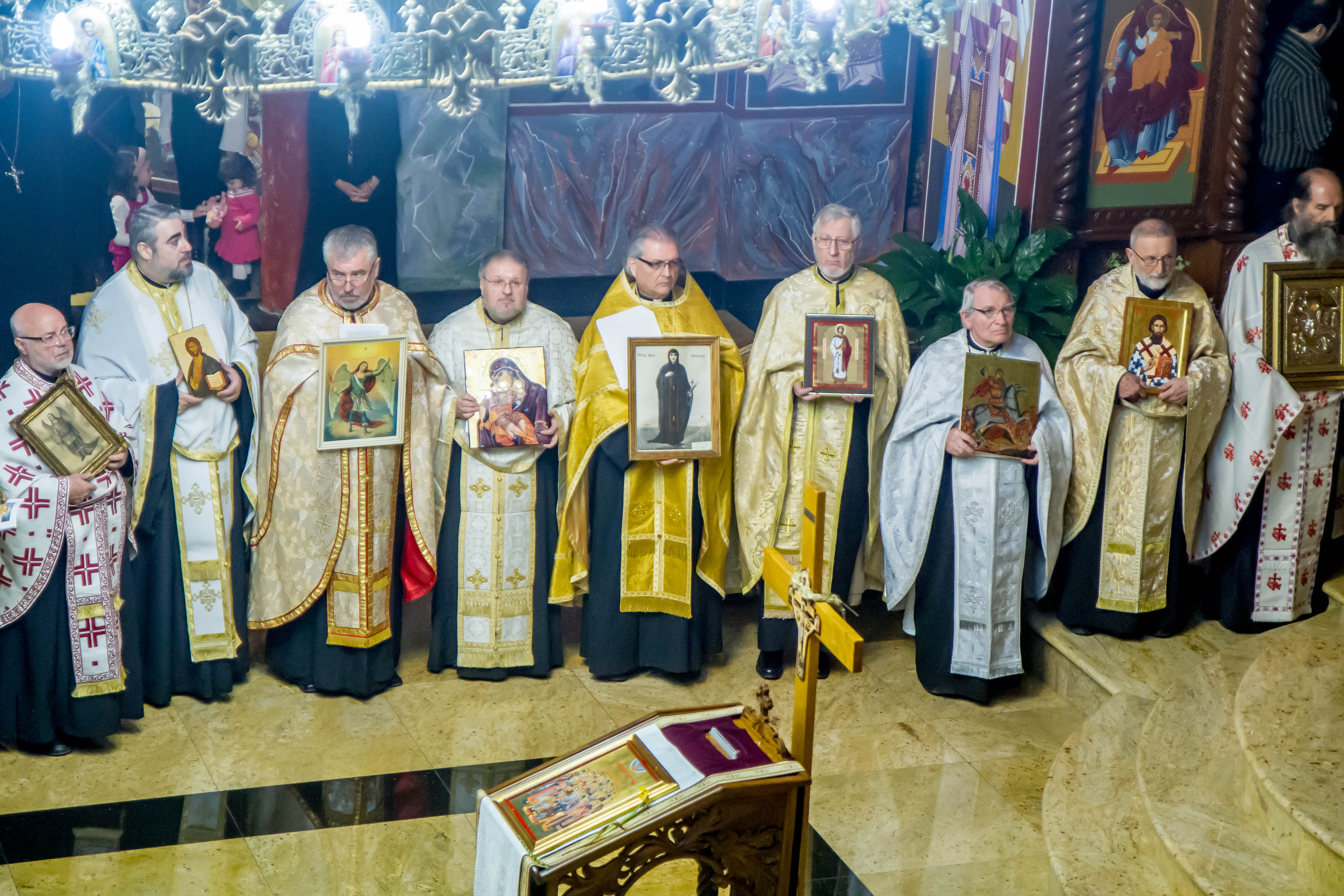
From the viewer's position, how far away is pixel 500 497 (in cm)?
653

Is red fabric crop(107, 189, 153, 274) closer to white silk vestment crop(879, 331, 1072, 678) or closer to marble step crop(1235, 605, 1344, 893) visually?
white silk vestment crop(879, 331, 1072, 678)

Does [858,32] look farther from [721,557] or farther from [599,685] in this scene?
[599,685]

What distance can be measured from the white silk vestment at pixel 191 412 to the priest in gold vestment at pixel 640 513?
1424 millimetres

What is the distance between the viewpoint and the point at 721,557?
674cm

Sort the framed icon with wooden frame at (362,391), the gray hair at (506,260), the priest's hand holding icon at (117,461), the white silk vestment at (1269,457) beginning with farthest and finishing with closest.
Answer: the white silk vestment at (1269,457) → the gray hair at (506,260) → the framed icon with wooden frame at (362,391) → the priest's hand holding icon at (117,461)

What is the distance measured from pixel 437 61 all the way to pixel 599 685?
11.1ft

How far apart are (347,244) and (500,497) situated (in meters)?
1.27

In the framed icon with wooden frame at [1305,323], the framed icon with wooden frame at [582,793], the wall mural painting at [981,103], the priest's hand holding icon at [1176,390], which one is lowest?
the framed icon with wooden frame at [582,793]

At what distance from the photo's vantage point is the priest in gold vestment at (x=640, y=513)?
6.50 m

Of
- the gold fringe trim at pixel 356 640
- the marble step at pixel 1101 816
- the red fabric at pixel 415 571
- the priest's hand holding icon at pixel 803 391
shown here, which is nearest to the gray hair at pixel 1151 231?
the priest's hand holding icon at pixel 803 391

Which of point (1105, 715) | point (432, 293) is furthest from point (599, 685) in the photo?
point (432, 293)

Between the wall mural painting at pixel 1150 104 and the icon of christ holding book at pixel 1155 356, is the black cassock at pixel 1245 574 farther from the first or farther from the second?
the wall mural painting at pixel 1150 104

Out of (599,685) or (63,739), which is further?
(599,685)

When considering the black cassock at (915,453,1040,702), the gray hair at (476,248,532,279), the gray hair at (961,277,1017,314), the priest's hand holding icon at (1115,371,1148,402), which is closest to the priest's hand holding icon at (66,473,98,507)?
the gray hair at (476,248,532,279)
